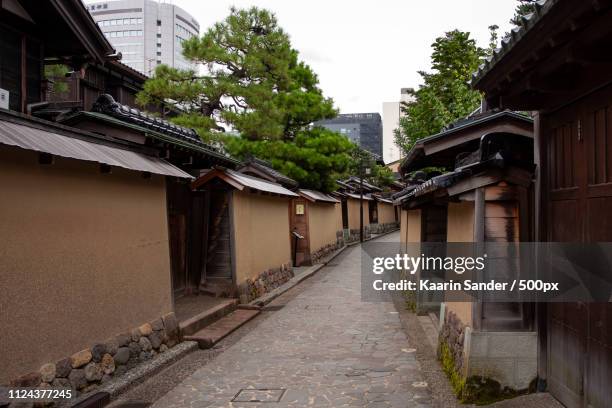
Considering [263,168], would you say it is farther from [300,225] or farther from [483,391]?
[483,391]

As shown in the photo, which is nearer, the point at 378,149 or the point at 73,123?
the point at 73,123

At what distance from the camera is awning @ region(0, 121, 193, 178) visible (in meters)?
6.04

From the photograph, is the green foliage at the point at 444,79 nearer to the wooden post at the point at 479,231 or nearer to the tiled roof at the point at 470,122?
the tiled roof at the point at 470,122

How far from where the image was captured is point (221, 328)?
1241 centimetres

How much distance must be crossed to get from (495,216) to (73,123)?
741 centimetres

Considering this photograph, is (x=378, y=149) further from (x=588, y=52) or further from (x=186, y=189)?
(x=588, y=52)

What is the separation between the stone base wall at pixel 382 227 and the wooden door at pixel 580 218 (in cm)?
4673

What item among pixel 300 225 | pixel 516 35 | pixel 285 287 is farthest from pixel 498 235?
pixel 300 225

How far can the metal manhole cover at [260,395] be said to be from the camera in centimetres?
779

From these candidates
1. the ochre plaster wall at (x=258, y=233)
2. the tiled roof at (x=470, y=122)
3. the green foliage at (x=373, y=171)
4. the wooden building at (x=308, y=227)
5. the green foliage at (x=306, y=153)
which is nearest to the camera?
the tiled roof at (x=470, y=122)

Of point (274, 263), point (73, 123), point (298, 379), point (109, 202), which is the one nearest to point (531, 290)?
point (298, 379)

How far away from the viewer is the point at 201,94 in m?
21.8

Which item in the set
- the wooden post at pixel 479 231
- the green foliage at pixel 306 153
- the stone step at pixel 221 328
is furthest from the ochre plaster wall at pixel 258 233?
the wooden post at pixel 479 231

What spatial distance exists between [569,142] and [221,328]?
880 centimetres
